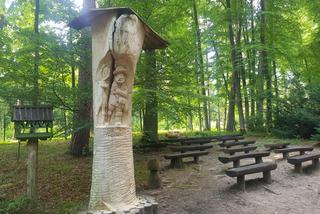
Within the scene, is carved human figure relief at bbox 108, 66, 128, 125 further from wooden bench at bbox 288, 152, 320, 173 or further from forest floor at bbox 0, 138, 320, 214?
wooden bench at bbox 288, 152, 320, 173

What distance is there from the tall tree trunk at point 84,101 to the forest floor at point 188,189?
1.56ft

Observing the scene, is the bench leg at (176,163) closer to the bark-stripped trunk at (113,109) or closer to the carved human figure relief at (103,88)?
the bark-stripped trunk at (113,109)

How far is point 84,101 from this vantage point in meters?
6.86

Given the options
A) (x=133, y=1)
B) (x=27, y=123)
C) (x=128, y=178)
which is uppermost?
(x=133, y=1)

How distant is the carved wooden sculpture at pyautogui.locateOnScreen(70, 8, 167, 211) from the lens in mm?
3852

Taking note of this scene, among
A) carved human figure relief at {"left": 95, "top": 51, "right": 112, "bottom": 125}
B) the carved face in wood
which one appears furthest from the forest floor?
the carved face in wood

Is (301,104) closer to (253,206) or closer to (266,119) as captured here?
(266,119)

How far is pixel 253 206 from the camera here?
4973 mm

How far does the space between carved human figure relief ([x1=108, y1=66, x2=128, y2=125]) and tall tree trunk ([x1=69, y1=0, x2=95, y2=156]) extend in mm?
1642

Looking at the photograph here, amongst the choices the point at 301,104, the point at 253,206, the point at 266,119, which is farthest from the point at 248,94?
the point at 253,206

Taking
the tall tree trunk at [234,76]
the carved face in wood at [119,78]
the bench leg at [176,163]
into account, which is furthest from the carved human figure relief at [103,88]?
the tall tree trunk at [234,76]

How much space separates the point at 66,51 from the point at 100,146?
281 cm

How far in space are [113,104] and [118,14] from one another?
4.10ft

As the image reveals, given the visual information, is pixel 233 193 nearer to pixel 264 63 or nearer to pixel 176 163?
pixel 176 163
